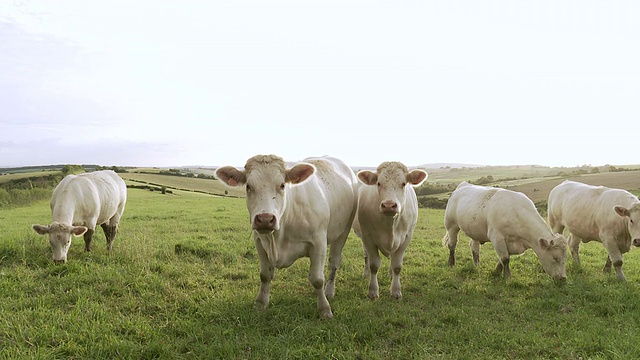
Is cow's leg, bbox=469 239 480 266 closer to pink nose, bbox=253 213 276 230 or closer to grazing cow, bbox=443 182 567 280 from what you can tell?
grazing cow, bbox=443 182 567 280

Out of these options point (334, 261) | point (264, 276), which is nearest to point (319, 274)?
point (264, 276)

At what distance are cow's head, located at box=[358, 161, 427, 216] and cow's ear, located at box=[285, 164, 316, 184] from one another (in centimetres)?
129

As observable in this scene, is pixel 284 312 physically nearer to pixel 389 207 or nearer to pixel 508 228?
pixel 389 207

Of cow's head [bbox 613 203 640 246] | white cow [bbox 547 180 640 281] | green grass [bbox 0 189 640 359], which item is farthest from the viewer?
white cow [bbox 547 180 640 281]

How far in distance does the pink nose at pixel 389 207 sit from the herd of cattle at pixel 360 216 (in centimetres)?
1

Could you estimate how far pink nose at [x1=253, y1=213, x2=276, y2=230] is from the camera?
453 cm

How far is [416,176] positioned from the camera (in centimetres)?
626

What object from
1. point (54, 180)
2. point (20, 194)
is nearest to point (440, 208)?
point (20, 194)

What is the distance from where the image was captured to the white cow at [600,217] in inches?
311

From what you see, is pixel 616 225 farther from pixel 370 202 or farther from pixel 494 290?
pixel 370 202

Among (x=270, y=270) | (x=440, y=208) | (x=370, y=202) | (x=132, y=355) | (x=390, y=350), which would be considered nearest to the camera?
(x=132, y=355)

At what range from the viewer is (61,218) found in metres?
8.34

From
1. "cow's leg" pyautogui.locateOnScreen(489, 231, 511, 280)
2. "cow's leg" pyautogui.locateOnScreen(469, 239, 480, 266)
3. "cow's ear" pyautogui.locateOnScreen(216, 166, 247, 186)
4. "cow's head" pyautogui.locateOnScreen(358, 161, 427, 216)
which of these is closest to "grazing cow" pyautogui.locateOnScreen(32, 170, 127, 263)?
"cow's ear" pyautogui.locateOnScreen(216, 166, 247, 186)

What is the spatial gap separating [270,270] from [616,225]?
25.0 feet
